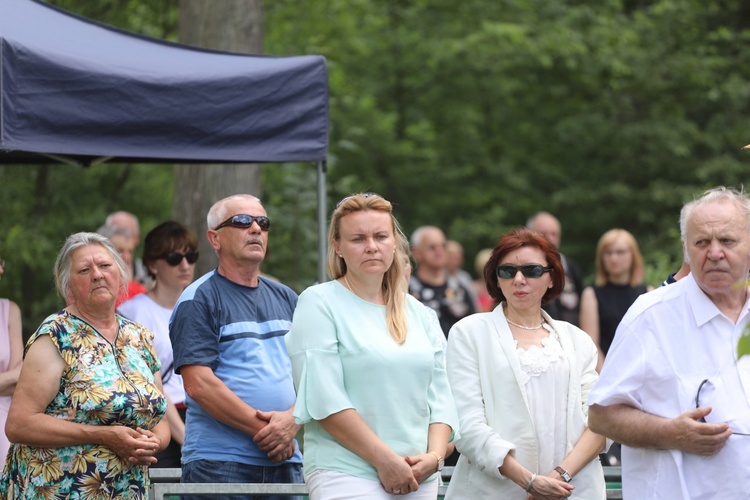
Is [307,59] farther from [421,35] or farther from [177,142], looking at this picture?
[421,35]

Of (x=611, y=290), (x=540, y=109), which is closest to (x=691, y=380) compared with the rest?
(x=611, y=290)

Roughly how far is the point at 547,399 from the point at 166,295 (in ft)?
7.68

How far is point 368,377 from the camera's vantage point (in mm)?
4180

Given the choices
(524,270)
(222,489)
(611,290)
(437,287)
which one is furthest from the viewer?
(437,287)

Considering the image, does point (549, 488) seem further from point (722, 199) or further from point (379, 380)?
point (722, 199)

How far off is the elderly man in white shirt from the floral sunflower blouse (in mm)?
1785

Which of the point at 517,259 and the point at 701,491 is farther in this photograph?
the point at 517,259

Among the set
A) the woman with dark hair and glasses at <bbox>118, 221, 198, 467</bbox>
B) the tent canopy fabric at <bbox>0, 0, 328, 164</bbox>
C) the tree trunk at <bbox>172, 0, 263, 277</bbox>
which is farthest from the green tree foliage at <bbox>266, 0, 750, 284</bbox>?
the tent canopy fabric at <bbox>0, 0, 328, 164</bbox>

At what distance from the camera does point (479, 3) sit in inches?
650

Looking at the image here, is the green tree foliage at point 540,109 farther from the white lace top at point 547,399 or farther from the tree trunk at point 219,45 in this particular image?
the white lace top at point 547,399

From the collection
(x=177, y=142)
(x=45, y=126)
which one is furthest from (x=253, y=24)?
(x=45, y=126)

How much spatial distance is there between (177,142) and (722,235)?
2851mm

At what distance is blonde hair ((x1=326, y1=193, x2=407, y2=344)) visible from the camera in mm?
4336

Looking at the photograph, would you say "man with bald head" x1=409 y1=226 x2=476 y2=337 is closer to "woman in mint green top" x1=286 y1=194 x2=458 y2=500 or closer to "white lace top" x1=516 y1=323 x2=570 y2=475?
"white lace top" x1=516 y1=323 x2=570 y2=475
